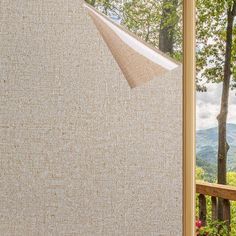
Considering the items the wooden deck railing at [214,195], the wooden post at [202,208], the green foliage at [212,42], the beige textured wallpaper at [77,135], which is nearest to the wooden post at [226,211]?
the wooden deck railing at [214,195]

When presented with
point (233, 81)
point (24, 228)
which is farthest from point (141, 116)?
point (233, 81)

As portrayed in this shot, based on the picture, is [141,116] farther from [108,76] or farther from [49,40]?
[49,40]

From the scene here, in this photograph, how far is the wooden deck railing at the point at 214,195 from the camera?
243 centimetres

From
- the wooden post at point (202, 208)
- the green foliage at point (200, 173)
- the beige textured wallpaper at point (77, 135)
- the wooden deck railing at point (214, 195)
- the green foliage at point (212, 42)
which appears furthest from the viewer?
the green foliage at point (212, 42)

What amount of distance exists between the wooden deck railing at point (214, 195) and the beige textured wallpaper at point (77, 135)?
159 centimetres

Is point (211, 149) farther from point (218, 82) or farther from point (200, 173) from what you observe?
point (218, 82)

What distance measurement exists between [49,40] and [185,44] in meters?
0.31

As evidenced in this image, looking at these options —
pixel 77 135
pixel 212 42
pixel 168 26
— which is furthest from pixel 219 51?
pixel 77 135

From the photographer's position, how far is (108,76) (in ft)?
3.05

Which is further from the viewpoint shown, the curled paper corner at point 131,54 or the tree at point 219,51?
the tree at point 219,51

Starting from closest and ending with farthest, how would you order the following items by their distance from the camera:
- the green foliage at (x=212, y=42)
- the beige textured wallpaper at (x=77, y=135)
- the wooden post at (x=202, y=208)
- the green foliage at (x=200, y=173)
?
the beige textured wallpaper at (x=77, y=135) < the wooden post at (x=202, y=208) < the green foliage at (x=200, y=173) < the green foliage at (x=212, y=42)

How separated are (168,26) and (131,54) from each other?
4.4 inches

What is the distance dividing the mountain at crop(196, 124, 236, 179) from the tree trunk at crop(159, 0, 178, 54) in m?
1.82

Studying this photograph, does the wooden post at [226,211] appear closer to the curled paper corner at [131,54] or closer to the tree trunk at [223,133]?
the tree trunk at [223,133]
